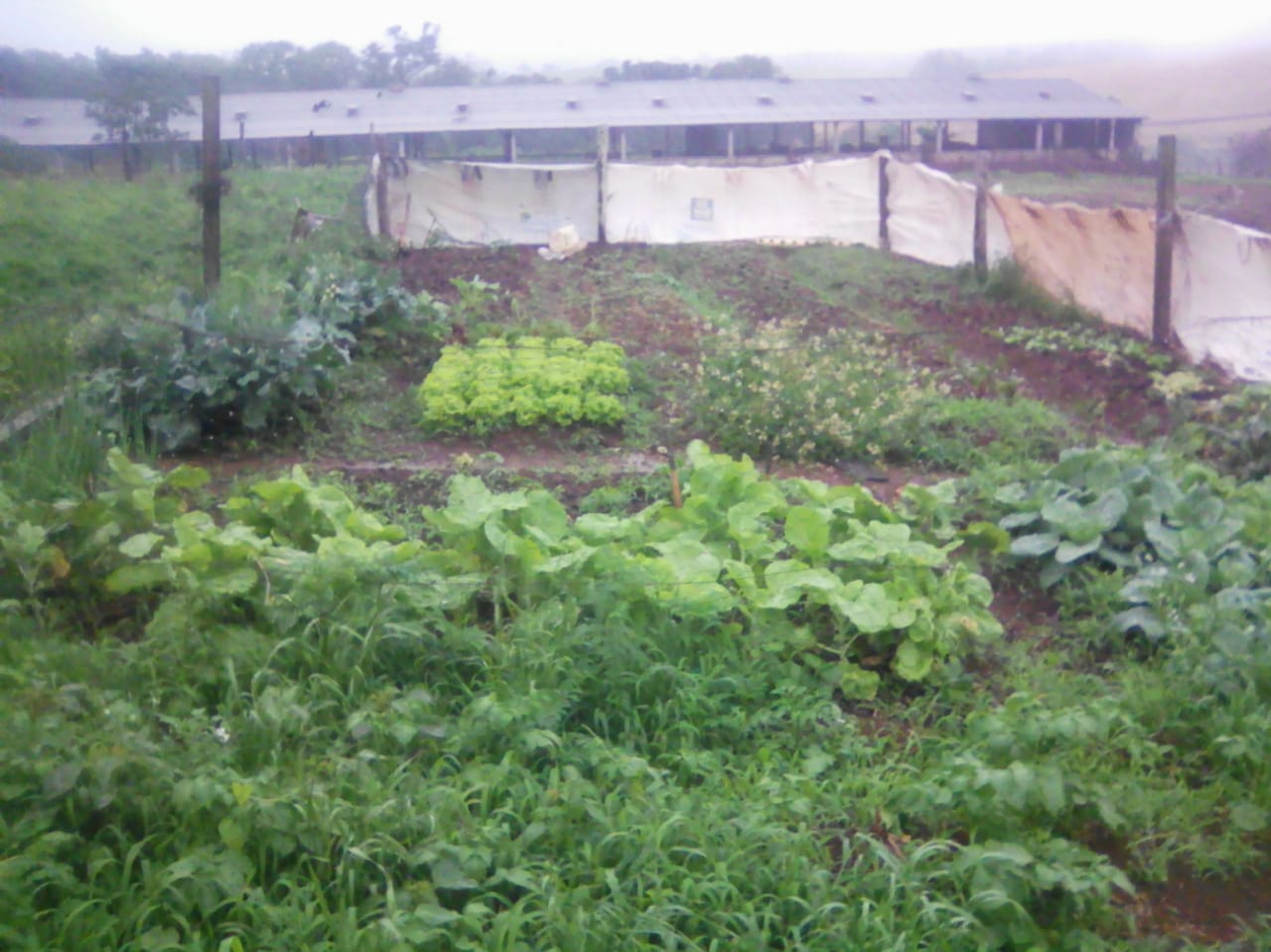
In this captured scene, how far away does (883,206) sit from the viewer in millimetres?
14383

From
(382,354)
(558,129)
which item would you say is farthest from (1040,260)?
(382,354)

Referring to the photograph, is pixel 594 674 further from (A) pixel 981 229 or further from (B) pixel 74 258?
(A) pixel 981 229

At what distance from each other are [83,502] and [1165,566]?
145 inches

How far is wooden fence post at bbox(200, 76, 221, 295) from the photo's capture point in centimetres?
647

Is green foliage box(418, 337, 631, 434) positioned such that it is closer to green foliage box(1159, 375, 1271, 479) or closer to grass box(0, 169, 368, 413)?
grass box(0, 169, 368, 413)

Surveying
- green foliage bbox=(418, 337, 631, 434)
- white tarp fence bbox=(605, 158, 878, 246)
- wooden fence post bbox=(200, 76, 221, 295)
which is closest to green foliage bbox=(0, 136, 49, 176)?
wooden fence post bbox=(200, 76, 221, 295)

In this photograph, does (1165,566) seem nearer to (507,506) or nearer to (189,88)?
A: (507,506)

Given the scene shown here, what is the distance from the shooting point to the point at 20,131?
493 cm

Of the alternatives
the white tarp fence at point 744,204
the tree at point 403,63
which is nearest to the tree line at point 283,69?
the tree at point 403,63

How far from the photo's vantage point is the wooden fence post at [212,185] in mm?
6469

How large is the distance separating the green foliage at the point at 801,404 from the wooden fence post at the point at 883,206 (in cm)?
735

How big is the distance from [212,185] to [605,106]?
10.2 feet

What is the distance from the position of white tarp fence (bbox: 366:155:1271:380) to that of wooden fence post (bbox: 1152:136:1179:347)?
623 millimetres

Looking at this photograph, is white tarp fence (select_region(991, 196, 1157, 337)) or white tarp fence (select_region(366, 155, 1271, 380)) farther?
white tarp fence (select_region(366, 155, 1271, 380))
